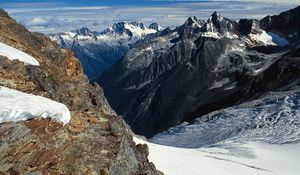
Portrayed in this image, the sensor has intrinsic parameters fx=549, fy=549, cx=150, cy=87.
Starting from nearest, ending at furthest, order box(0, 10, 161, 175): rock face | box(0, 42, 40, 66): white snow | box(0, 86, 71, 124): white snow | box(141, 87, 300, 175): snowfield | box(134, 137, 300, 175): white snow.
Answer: box(0, 86, 71, 124): white snow < box(0, 10, 161, 175): rock face < box(0, 42, 40, 66): white snow < box(134, 137, 300, 175): white snow < box(141, 87, 300, 175): snowfield

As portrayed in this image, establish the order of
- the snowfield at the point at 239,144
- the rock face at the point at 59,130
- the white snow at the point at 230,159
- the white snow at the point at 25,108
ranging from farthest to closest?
1. the snowfield at the point at 239,144
2. the white snow at the point at 230,159
3. the rock face at the point at 59,130
4. the white snow at the point at 25,108

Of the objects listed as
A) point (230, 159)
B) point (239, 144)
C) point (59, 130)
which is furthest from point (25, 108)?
point (239, 144)

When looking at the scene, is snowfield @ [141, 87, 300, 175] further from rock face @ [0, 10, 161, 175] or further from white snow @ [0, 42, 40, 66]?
white snow @ [0, 42, 40, 66]

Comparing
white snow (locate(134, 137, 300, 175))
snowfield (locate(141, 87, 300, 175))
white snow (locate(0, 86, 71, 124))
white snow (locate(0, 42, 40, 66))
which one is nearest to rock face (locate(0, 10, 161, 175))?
white snow (locate(0, 86, 71, 124))

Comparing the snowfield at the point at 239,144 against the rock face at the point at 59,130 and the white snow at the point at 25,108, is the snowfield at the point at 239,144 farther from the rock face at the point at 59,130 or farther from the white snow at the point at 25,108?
the white snow at the point at 25,108

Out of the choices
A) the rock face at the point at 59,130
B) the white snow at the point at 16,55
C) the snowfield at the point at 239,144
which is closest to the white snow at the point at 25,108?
the rock face at the point at 59,130

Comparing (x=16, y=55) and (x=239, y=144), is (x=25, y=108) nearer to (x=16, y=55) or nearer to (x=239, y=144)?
(x=16, y=55)
